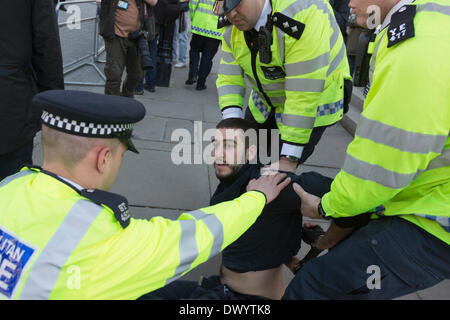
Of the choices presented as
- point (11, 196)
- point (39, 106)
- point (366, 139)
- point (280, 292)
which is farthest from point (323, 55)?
point (11, 196)

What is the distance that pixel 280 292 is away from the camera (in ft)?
7.26

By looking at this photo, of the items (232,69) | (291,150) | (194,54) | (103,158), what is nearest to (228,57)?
(232,69)

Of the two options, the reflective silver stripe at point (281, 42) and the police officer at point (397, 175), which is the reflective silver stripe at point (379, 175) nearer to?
the police officer at point (397, 175)

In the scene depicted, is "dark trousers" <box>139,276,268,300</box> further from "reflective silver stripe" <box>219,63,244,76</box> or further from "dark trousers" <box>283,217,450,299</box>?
"reflective silver stripe" <box>219,63,244,76</box>

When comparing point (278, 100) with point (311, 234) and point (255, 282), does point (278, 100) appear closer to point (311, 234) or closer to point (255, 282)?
point (311, 234)

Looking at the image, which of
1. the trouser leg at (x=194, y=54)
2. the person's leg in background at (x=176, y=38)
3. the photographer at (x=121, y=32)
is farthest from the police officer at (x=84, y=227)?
the person's leg in background at (x=176, y=38)

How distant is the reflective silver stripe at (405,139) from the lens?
1.33 meters

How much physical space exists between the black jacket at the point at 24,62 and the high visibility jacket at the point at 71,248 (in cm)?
111

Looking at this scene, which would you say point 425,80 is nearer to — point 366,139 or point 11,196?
point 366,139

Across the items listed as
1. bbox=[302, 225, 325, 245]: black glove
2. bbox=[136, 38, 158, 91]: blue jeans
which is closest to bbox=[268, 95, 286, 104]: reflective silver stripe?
bbox=[302, 225, 325, 245]: black glove

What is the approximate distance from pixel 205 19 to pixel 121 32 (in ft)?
6.08

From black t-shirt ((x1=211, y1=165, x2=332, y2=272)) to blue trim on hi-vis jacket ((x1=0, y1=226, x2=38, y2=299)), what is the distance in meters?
1.13

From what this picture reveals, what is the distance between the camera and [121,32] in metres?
4.36

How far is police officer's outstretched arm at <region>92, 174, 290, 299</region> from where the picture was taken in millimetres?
1263
